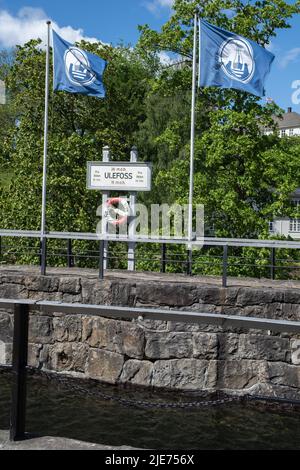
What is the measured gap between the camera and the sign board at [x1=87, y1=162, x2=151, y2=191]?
13.4 meters

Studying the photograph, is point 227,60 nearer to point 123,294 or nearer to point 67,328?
point 123,294

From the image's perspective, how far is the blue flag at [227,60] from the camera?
13.3 m

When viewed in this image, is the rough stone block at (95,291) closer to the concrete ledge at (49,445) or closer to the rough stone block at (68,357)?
the rough stone block at (68,357)

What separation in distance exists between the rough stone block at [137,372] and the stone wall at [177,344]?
2 centimetres

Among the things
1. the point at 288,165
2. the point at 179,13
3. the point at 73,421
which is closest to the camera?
the point at 73,421

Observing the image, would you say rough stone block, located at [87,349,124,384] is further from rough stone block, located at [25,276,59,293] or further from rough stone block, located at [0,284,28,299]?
rough stone block, located at [0,284,28,299]

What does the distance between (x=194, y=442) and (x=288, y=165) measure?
43.1 feet

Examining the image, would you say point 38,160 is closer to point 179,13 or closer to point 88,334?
point 179,13

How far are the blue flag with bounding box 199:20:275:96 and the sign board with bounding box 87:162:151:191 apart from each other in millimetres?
2421

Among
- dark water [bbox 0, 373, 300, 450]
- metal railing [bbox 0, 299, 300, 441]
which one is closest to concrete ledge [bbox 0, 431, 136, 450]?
metal railing [bbox 0, 299, 300, 441]

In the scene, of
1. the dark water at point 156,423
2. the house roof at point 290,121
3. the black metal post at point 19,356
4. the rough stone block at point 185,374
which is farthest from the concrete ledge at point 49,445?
the house roof at point 290,121

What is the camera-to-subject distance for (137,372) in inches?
376
